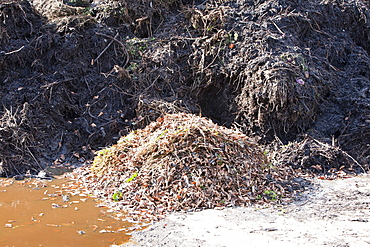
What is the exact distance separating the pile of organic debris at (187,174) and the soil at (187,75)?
1.24 meters

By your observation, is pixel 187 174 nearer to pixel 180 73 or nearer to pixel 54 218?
pixel 54 218

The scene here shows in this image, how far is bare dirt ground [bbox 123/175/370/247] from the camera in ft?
10.7

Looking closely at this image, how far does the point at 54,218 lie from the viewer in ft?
13.0

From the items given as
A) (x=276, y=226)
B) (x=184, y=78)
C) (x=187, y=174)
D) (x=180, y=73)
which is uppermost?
(x=180, y=73)

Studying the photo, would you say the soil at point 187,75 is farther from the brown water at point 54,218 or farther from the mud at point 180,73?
the brown water at point 54,218

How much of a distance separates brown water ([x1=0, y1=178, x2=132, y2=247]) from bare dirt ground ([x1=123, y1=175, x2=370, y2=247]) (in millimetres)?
410

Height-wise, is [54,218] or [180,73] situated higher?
[180,73]

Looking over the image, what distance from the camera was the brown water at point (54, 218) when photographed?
342 centimetres

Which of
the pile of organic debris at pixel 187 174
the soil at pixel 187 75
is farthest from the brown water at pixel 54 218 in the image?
the soil at pixel 187 75

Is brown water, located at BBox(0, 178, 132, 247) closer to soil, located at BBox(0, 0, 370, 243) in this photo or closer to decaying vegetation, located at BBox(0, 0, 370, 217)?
decaying vegetation, located at BBox(0, 0, 370, 217)

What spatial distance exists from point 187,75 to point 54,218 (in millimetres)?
4579

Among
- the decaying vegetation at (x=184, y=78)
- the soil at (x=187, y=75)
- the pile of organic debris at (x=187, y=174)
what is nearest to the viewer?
the pile of organic debris at (x=187, y=174)

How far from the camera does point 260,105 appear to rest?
668 cm

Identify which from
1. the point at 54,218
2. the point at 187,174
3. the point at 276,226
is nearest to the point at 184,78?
the point at 187,174
